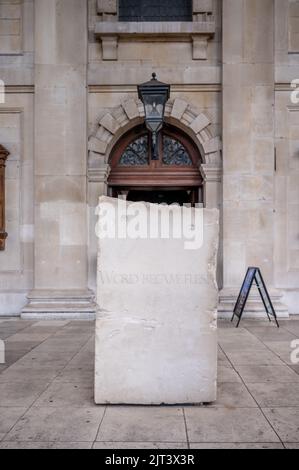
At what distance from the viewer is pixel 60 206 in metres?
10.0

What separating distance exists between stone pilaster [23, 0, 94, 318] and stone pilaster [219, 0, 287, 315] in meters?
3.25

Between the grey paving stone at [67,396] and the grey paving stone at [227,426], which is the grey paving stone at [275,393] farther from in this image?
the grey paving stone at [67,396]

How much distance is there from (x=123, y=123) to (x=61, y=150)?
61.8 inches

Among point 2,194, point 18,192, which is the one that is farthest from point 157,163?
point 2,194

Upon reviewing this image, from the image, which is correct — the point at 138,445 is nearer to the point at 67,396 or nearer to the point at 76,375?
the point at 67,396

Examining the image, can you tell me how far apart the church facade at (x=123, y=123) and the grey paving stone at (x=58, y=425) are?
5.47 metres

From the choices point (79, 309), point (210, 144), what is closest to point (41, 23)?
point (210, 144)

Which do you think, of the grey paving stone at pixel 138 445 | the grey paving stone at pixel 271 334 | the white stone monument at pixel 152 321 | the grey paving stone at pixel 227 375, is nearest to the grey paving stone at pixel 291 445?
the grey paving stone at pixel 138 445

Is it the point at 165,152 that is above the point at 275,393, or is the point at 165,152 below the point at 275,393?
above

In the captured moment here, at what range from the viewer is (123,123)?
10.3 metres

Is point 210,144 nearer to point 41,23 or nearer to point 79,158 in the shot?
point 79,158

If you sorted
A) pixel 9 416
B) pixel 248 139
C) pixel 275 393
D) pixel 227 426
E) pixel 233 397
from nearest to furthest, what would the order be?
1. pixel 227 426
2. pixel 9 416
3. pixel 233 397
4. pixel 275 393
5. pixel 248 139
